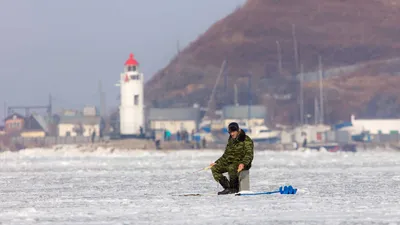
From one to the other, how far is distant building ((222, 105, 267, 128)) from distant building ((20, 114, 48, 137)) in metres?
23.4

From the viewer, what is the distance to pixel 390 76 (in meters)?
175

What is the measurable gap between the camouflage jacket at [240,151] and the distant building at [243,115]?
114m

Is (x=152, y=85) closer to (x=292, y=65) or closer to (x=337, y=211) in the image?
(x=292, y=65)

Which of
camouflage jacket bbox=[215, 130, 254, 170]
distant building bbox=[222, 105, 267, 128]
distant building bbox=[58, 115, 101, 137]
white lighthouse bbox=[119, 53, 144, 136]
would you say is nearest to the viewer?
camouflage jacket bbox=[215, 130, 254, 170]

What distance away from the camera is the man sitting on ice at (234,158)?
19.8 meters

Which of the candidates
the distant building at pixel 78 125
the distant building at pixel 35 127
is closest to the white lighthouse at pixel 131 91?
the distant building at pixel 78 125

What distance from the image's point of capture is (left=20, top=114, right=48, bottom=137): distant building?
136 metres

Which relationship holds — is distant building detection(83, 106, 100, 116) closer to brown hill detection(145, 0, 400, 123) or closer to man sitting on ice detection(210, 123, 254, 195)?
brown hill detection(145, 0, 400, 123)

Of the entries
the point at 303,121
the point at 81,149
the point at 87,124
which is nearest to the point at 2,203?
the point at 81,149

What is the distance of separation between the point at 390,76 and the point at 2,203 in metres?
160

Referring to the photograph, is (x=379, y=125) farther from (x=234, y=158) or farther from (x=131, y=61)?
(x=234, y=158)

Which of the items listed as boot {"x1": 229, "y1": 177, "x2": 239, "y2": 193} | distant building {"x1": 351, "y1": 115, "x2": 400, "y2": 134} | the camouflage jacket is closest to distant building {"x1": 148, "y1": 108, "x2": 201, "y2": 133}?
distant building {"x1": 351, "y1": 115, "x2": 400, "y2": 134}

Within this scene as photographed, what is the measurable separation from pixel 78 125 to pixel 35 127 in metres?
7.49

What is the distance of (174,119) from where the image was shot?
139 metres
